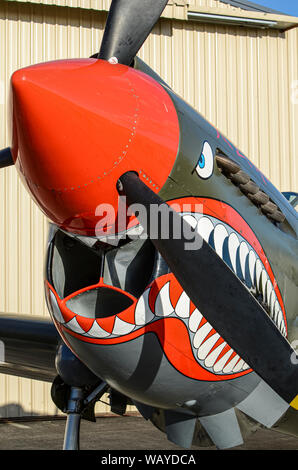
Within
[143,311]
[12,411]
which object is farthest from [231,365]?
[12,411]

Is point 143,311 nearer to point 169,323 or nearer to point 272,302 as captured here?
point 169,323

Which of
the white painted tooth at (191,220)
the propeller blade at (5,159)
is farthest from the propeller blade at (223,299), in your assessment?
the propeller blade at (5,159)

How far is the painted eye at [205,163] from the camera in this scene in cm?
279

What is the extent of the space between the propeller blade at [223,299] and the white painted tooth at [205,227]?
44 cm

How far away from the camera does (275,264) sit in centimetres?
324

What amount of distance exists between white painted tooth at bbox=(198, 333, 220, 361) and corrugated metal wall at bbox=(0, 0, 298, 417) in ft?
20.9

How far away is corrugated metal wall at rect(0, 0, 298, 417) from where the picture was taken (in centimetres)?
897

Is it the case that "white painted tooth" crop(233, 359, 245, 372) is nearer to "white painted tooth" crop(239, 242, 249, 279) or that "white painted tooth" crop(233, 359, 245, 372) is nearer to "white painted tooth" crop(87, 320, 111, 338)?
"white painted tooth" crop(239, 242, 249, 279)

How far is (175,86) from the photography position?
9.78 metres

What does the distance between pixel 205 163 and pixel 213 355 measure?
92 cm

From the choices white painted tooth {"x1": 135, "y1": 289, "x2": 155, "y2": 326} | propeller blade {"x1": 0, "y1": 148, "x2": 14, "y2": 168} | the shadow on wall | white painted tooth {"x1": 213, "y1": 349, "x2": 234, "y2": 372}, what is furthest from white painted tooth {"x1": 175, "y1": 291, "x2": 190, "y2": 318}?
the shadow on wall

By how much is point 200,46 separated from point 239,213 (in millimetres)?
7628

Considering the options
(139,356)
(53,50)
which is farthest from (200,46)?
(139,356)

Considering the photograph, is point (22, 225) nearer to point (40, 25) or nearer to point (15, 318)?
point (40, 25)
